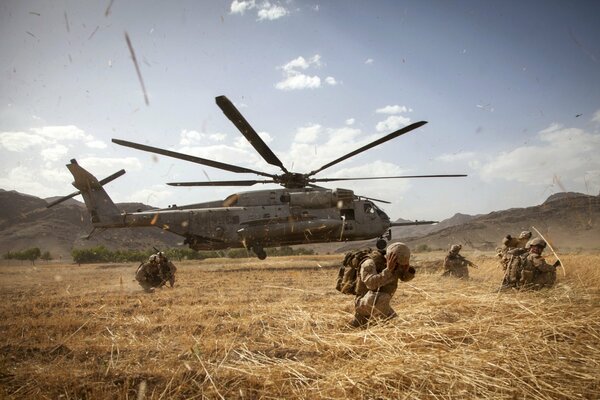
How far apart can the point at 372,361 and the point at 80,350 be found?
2822mm

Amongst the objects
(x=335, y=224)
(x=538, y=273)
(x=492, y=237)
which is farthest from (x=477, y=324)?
(x=492, y=237)

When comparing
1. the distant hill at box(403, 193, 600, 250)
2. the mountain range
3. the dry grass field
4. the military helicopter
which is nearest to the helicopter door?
the military helicopter

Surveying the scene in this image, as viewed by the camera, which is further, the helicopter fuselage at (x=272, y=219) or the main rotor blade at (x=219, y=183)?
the helicopter fuselage at (x=272, y=219)

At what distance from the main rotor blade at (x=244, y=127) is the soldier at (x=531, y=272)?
215 inches

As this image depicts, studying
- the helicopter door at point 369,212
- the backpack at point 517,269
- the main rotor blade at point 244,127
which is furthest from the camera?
the helicopter door at point 369,212

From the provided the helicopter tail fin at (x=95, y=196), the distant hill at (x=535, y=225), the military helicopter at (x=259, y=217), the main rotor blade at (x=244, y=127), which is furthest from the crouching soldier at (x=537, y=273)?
the distant hill at (x=535, y=225)

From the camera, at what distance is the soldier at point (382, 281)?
11.7 feet

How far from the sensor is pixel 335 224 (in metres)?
13.1

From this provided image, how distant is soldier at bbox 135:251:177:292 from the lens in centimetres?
801

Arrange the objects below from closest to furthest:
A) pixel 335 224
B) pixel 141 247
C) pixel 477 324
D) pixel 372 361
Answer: pixel 372 361 < pixel 477 324 < pixel 335 224 < pixel 141 247

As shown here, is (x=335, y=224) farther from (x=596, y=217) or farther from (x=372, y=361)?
(x=596, y=217)

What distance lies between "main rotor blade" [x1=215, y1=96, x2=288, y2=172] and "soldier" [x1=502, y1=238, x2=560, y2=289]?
5449mm

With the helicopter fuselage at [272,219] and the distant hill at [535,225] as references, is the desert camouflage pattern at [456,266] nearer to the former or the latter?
the helicopter fuselage at [272,219]

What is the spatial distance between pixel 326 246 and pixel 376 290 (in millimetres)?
68775
